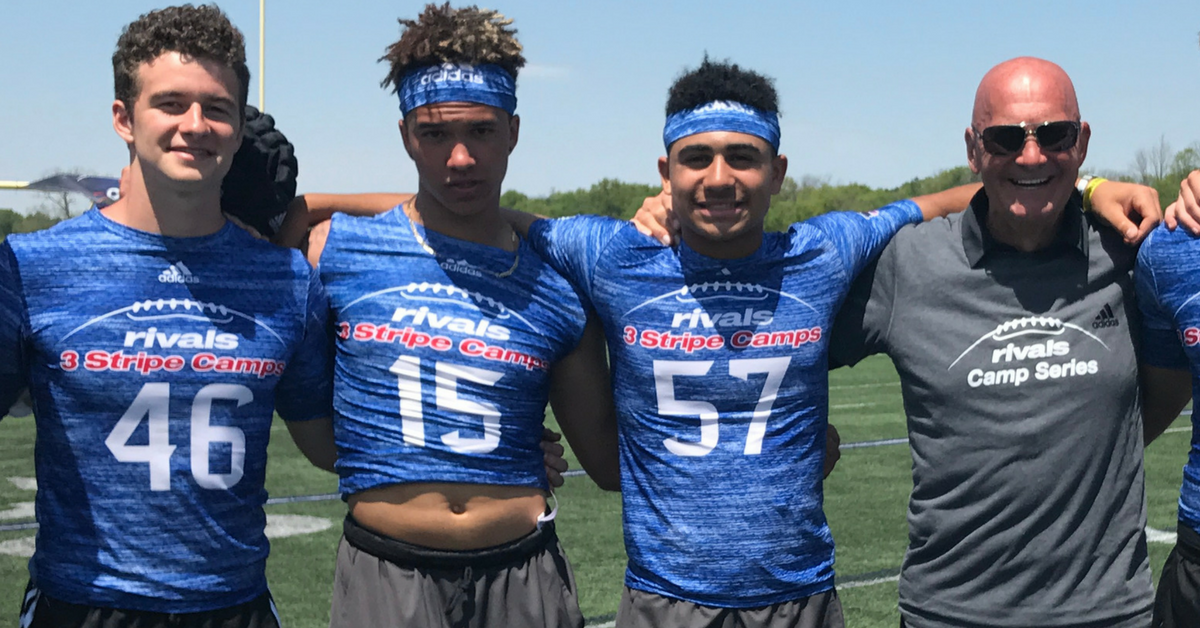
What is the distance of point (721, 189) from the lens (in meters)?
3.19

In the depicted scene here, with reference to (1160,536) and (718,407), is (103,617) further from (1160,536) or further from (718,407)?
(1160,536)

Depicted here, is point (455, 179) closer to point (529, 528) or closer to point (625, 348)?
point (625, 348)

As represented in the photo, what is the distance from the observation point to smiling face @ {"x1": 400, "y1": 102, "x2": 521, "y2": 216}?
3.19m

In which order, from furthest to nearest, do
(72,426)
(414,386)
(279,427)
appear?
(279,427) → (414,386) → (72,426)

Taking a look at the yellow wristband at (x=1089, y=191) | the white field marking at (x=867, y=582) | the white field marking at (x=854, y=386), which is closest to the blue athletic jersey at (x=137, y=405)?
the yellow wristband at (x=1089, y=191)

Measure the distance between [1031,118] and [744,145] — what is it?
75 centimetres

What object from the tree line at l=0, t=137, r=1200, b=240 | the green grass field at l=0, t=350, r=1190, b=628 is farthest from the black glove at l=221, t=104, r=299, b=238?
the tree line at l=0, t=137, r=1200, b=240

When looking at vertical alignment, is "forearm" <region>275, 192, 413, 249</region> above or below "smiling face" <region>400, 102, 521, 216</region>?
below

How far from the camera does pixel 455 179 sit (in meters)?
3.18

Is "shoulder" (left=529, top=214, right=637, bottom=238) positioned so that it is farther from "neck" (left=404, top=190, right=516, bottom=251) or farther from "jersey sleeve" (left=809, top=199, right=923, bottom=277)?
"jersey sleeve" (left=809, top=199, right=923, bottom=277)

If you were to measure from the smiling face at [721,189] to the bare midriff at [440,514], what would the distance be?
844mm

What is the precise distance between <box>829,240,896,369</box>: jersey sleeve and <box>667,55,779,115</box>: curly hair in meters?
0.54

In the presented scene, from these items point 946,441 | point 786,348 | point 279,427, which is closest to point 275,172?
point 786,348

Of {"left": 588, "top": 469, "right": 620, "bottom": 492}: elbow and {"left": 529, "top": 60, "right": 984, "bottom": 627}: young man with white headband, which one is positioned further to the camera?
{"left": 588, "top": 469, "right": 620, "bottom": 492}: elbow
